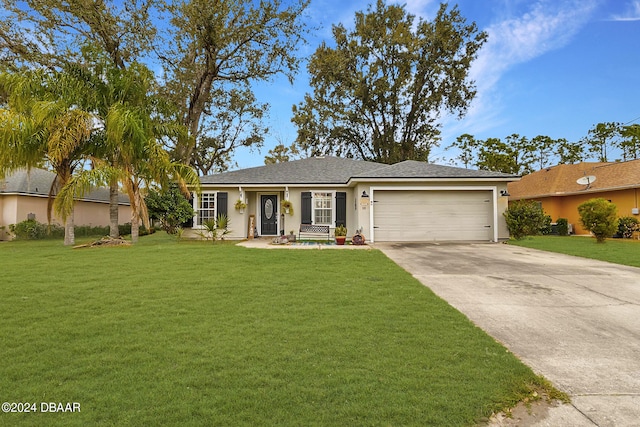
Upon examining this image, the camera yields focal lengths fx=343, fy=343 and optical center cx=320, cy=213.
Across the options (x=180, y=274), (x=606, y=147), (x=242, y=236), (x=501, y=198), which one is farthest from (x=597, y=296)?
(x=606, y=147)

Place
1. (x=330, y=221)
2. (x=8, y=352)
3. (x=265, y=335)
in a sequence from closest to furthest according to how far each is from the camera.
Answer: (x=8, y=352)
(x=265, y=335)
(x=330, y=221)

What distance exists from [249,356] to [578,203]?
22013mm

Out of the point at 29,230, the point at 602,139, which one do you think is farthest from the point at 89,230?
the point at 602,139

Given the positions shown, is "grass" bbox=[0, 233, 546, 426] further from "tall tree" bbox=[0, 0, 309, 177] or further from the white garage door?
"tall tree" bbox=[0, 0, 309, 177]

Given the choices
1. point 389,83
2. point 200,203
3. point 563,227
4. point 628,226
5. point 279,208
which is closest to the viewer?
point 200,203

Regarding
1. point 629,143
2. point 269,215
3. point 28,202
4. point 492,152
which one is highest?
point 629,143

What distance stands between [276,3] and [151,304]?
17.6m

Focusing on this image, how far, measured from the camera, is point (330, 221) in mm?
14852

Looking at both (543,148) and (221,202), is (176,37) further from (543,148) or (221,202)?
(543,148)

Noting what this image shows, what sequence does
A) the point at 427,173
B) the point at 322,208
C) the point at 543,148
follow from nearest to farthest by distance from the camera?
1. the point at 427,173
2. the point at 322,208
3. the point at 543,148

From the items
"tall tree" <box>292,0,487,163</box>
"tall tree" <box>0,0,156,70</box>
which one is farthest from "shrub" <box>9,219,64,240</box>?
"tall tree" <box>292,0,487,163</box>

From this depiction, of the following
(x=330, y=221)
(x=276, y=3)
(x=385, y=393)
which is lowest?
(x=385, y=393)

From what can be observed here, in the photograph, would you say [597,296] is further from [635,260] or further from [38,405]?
[38,405]

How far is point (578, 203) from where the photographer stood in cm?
1902
